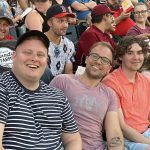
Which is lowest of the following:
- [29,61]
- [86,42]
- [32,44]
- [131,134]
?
[131,134]

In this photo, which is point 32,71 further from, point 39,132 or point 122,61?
point 122,61

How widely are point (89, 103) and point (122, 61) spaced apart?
0.73m

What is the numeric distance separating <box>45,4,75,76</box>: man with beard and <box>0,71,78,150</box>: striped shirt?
64.7 inches

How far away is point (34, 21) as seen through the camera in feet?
15.3

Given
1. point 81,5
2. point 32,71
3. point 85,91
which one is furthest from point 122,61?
point 81,5

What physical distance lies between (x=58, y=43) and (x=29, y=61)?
1.91m

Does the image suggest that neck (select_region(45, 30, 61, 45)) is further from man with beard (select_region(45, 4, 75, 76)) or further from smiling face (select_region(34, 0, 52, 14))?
smiling face (select_region(34, 0, 52, 14))

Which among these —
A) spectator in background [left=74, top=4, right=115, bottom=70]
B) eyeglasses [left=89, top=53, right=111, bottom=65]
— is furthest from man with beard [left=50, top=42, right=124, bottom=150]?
spectator in background [left=74, top=4, right=115, bottom=70]

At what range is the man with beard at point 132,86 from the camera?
345 centimetres

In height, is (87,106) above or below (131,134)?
above

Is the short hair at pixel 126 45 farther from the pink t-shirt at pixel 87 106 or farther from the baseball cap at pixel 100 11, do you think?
the baseball cap at pixel 100 11

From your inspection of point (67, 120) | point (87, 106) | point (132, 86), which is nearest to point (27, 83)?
point (67, 120)

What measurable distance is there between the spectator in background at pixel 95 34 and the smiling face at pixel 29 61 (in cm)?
189

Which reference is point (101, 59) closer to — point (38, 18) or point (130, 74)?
point (130, 74)
